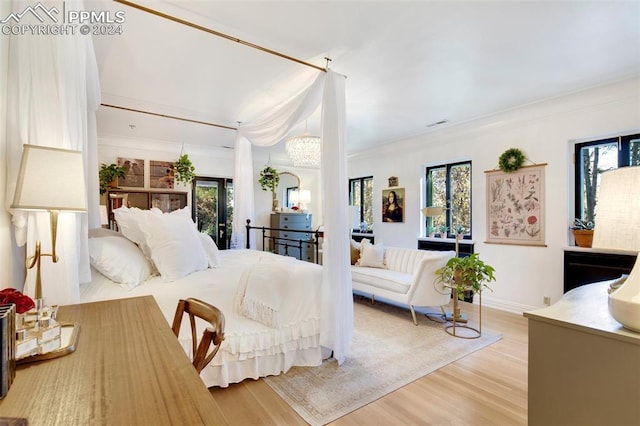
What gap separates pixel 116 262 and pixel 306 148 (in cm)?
233

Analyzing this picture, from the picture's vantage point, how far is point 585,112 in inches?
139

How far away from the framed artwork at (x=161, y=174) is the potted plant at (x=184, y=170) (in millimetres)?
178

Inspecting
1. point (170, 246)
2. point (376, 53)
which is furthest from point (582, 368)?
point (170, 246)

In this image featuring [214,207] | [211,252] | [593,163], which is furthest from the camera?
[214,207]

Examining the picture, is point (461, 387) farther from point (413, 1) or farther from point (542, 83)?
point (542, 83)

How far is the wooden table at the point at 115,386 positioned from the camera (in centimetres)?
63

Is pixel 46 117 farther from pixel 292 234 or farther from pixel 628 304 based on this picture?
pixel 292 234

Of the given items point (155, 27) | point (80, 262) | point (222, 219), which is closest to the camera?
point (80, 262)

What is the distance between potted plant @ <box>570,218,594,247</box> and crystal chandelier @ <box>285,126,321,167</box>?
10.4ft

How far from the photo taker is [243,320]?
2242 millimetres

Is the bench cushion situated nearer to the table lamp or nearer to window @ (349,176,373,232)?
window @ (349,176,373,232)

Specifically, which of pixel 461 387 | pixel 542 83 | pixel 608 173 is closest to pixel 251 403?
pixel 461 387

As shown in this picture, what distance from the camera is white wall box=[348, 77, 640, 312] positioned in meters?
3.38

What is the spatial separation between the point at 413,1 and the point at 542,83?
2.18 metres
